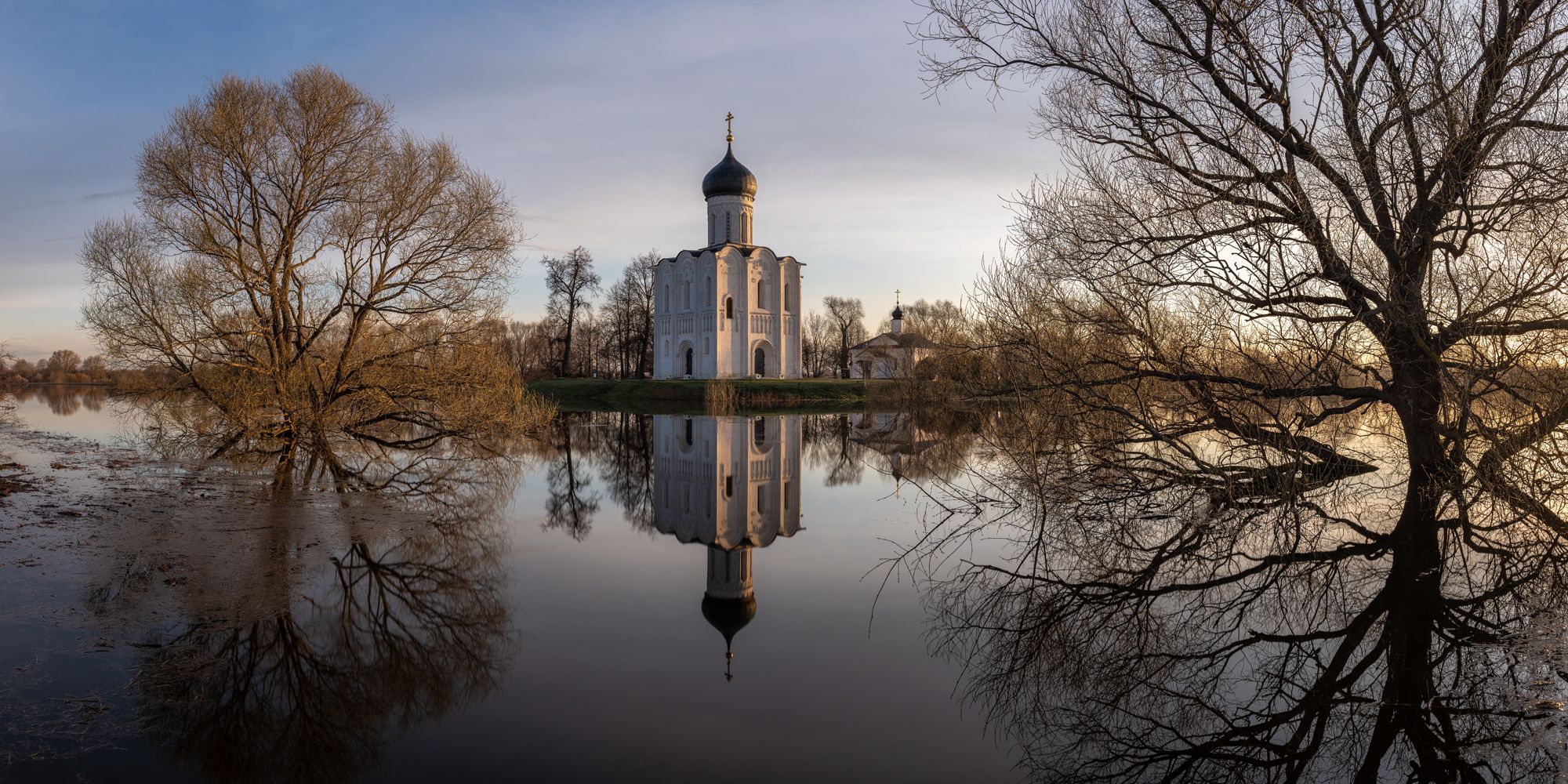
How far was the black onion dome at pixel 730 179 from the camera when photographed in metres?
49.1

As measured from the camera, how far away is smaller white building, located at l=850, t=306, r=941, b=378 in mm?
32938

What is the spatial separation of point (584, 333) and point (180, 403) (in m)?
47.8

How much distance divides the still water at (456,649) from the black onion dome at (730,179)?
40.9 m

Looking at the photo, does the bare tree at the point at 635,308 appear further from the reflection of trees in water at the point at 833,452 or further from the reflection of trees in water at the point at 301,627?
the reflection of trees in water at the point at 301,627

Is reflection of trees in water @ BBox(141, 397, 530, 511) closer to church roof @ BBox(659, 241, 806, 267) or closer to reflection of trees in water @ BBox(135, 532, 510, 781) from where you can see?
reflection of trees in water @ BBox(135, 532, 510, 781)

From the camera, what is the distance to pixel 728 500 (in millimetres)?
12117

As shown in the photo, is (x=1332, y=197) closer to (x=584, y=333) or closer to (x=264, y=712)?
(x=264, y=712)

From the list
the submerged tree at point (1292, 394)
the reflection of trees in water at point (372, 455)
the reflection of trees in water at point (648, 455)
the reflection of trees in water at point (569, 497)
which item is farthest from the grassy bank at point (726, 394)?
the submerged tree at point (1292, 394)

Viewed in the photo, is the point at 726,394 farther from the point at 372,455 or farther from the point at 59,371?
the point at 59,371

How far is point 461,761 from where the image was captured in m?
3.76

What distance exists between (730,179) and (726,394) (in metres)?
15.6

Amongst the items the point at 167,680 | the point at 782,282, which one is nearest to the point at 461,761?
the point at 167,680

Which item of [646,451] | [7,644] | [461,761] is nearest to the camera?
[461,761]

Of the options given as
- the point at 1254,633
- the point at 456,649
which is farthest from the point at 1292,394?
the point at 456,649
